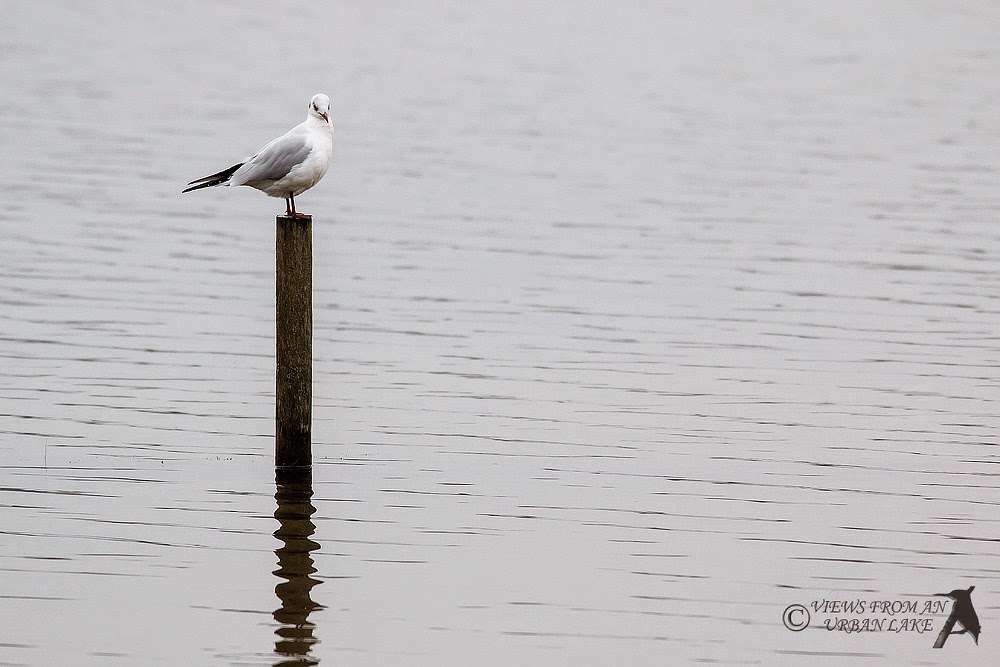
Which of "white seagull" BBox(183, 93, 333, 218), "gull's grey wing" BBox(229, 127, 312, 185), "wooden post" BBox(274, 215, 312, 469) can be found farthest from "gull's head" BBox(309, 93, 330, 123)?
"wooden post" BBox(274, 215, 312, 469)

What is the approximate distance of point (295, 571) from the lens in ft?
25.8

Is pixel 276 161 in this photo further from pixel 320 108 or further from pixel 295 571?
pixel 295 571

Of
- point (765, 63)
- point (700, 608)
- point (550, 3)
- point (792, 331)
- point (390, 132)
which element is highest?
point (550, 3)

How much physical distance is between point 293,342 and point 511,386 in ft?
9.99

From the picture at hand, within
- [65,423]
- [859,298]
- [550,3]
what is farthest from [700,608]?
[550,3]

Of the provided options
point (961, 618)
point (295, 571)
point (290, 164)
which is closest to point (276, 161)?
point (290, 164)

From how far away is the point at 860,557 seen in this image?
327 inches

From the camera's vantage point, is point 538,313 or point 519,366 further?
point 538,313

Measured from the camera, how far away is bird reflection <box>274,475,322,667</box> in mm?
7020

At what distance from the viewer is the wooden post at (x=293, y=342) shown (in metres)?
8.64

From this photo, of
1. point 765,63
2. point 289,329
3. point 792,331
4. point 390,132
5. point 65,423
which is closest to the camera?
point 289,329

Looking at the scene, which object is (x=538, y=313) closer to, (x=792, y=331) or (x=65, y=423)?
(x=792, y=331)

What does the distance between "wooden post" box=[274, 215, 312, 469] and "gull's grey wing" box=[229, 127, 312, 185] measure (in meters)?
0.50

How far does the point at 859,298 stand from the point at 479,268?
372 cm
